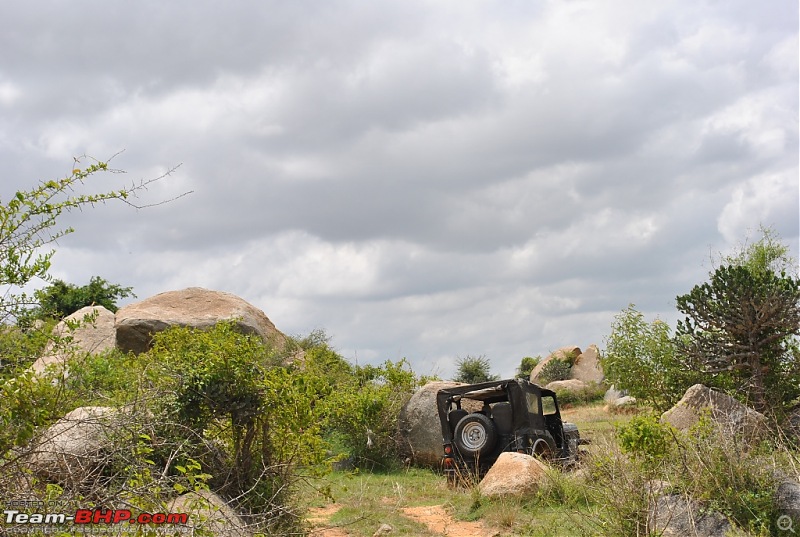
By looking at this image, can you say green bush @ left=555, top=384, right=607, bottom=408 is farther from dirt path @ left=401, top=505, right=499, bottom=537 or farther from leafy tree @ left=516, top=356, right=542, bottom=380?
dirt path @ left=401, top=505, right=499, bottom=537

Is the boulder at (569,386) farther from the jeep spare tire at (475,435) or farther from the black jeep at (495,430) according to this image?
the jeep spare tire at (475,435)

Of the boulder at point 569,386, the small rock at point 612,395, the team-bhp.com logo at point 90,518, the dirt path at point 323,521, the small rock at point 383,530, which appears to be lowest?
the small rock at point 383,530

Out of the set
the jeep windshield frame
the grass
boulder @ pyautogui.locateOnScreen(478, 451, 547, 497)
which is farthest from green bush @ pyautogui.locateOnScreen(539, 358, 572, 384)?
boulder @ pyautogui.locateOnScreen(478, 451, 547, 497)

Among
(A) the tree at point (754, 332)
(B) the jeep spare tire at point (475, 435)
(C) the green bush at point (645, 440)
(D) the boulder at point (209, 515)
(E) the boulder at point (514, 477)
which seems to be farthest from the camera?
(A) the tree at point (754, 332)

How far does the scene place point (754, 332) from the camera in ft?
56.1

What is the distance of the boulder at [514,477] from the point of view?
1131cm

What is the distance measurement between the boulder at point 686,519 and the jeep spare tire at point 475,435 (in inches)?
204

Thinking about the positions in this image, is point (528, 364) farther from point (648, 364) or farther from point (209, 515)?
point (209, 515)

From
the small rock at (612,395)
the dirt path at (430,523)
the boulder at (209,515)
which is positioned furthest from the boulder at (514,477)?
the small rock at (612,395)

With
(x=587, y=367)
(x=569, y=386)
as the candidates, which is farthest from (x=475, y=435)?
(x=587, y=367)

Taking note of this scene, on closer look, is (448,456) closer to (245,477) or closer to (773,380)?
(245,477)

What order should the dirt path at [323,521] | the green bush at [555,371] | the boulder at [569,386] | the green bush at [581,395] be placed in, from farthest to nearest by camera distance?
the green bush at [555,371] → the boulder at [569,386] → the green bush at [581,395] → the dirt path at [323,521]

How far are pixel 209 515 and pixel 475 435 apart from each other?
789 centimetres

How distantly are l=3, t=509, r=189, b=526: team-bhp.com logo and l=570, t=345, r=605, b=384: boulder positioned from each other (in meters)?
32.5
